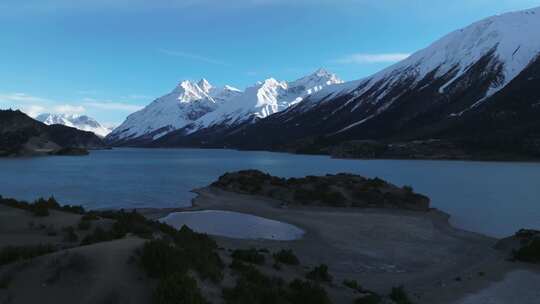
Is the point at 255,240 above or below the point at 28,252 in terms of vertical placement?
below

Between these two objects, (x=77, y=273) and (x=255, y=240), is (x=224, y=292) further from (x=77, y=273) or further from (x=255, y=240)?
(x=255, y=240)

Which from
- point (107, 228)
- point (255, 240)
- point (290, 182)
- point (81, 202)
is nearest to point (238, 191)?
point (290, 182)

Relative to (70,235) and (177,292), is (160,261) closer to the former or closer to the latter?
(177,292)

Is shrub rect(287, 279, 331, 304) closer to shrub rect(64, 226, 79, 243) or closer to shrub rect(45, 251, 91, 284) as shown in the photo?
shrub rect(45, 251, 91, 284)

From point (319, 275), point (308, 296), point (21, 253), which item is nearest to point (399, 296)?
point (319, 275)

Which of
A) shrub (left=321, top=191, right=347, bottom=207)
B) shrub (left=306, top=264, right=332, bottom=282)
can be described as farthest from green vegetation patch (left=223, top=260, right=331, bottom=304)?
shrub (left=321, top=191, right=347, bottom=207)

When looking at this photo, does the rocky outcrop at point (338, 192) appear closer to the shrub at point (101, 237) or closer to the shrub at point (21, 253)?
the shrub at point (101, 237)
